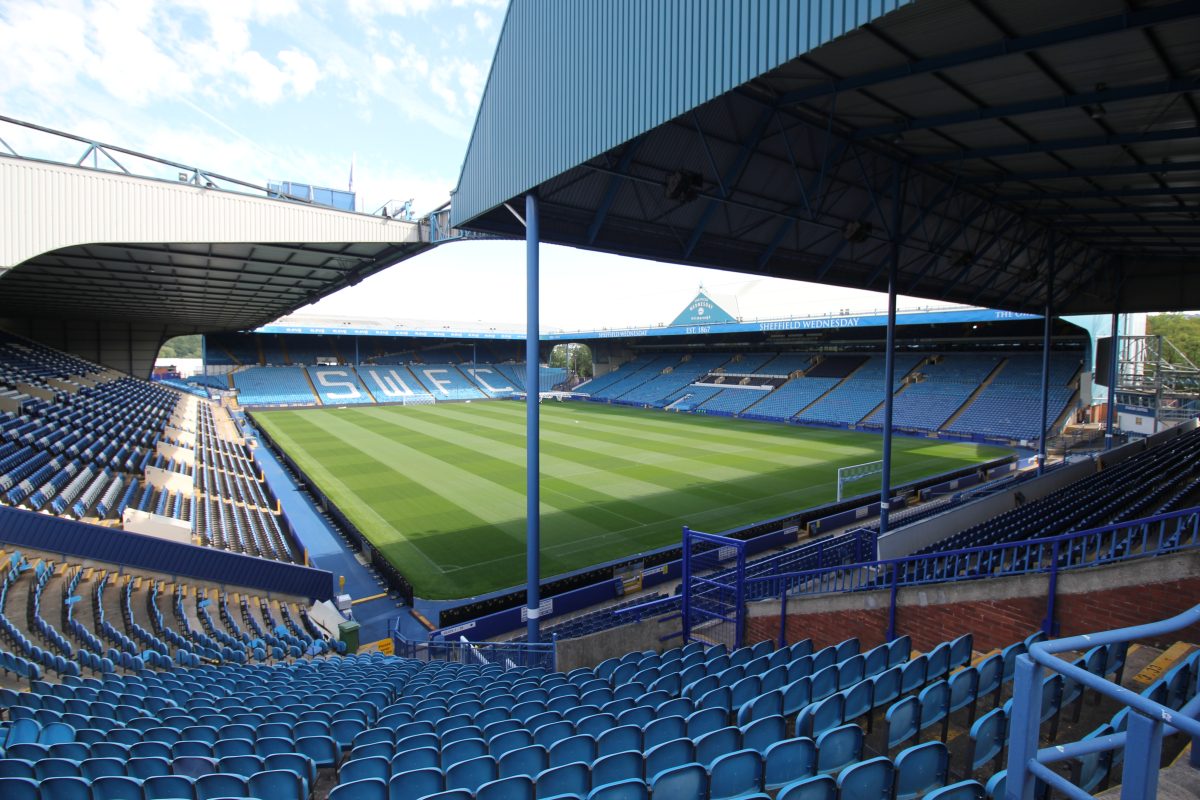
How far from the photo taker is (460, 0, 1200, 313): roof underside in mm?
6094

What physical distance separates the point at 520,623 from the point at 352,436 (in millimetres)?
26313

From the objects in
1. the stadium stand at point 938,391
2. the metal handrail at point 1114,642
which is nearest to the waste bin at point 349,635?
the metal handrail at point 1114,642

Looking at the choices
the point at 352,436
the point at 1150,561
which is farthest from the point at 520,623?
the point at 352,436

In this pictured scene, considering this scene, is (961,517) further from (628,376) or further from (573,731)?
(628,376)

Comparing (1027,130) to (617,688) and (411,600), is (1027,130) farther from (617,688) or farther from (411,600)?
(411,600)

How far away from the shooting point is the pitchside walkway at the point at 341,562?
484 inches

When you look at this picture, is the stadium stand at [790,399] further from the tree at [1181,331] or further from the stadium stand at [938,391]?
the tree at [1181,331]

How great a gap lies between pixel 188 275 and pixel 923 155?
2208 centimetres

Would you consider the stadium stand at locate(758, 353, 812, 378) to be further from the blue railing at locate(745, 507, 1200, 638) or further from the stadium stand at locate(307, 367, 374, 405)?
the blue railing at locate(745, 507, 1200, 638)

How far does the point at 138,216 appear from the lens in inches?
438

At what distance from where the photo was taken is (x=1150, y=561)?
5305mm

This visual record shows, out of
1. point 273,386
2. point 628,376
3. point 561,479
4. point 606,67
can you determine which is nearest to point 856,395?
point 561,479

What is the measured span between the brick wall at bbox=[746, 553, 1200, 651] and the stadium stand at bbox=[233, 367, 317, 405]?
54.0 metres

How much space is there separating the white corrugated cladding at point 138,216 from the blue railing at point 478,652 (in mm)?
9091
